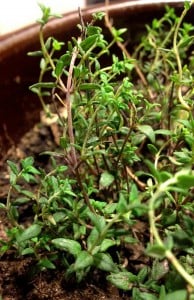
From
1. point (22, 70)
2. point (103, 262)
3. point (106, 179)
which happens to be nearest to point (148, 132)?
point (106, 179)

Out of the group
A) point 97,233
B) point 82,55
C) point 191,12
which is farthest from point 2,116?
point 191,12

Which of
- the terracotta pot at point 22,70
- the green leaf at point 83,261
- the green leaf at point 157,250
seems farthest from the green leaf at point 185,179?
the terracotta pot at point 22,70

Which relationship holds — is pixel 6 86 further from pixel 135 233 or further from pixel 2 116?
pixel 135 233

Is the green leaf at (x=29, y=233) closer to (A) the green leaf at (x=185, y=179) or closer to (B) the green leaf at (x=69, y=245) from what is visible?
(B) the green leaf at (x=69, y=245)

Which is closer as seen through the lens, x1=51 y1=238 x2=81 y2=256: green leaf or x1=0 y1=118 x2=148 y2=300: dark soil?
x1=51 y1=238 x2=81 y2=256: green leaf

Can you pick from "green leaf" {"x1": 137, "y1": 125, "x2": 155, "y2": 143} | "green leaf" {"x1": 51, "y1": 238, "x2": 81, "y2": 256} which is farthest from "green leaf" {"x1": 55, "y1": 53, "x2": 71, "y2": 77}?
"green leaf" {"x1": 51, "y1": 238, "x2": 81, "y2": 256}

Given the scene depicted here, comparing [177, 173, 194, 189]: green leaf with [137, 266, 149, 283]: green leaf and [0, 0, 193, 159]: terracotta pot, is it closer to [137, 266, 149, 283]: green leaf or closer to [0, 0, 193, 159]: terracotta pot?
[137, 266, 149, 283]: green leaf
